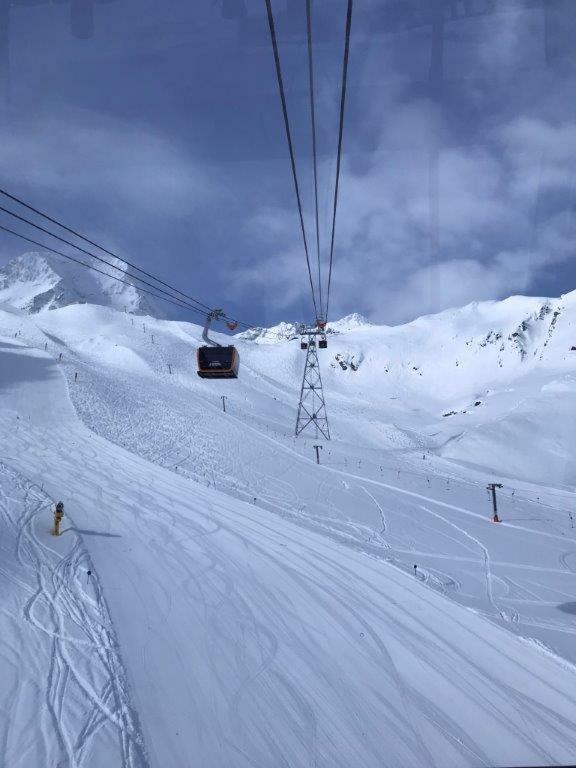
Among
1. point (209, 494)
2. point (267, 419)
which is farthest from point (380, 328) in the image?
point (209, 494)

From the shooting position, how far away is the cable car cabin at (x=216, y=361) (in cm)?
1927

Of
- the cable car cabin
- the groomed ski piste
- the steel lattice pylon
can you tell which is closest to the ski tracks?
the groomed ski piste

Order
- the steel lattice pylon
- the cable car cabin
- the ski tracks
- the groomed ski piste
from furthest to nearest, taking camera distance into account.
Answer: the steel lattice pylon → the cable car cabin → the groomed ski piste → the ski tracks

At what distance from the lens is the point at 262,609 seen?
26.2ft

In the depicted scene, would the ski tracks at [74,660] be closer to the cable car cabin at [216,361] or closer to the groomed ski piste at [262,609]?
the groomed ski piste at [262,609]

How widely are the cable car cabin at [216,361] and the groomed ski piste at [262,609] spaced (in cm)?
488

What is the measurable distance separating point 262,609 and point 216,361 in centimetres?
1273

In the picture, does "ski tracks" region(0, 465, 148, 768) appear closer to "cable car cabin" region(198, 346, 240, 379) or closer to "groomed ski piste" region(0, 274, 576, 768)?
"groomed ski piste" region(0, 274, 576, 768)

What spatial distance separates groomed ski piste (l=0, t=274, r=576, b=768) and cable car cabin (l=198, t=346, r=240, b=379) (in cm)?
488

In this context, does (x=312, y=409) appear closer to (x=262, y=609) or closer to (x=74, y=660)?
(x=262, y=609)

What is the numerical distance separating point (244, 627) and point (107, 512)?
720 centimetres

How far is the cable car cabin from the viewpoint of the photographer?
19.3 meters

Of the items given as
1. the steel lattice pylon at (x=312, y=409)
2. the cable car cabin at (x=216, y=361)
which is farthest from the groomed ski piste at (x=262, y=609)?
the steel lattice pylon at (x=312, y=409)

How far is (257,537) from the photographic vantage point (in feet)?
41.0
